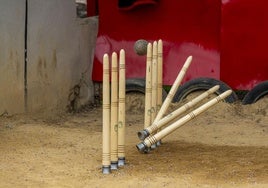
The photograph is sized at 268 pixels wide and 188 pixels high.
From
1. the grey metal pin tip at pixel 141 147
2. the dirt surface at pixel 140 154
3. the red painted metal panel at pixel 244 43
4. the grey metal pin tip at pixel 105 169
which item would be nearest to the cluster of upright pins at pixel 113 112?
the grey metal pin tip at pixel 105 169

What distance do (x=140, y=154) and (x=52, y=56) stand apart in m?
2.83

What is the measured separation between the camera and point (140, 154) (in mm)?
6059

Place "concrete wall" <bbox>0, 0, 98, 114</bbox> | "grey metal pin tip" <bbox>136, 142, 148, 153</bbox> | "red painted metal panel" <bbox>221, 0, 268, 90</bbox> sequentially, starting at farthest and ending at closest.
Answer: "red painted metal panel" <bbox>221, 0, 268, 90</bbox>, "concrete wall" <bbox>0, 0, 98, 114</bbox>, "grey metal pin tip" <bbox>136, 142, 148, 153</bbox>

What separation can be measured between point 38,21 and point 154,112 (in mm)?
2544

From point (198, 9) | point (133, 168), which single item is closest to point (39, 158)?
point (133, 168)

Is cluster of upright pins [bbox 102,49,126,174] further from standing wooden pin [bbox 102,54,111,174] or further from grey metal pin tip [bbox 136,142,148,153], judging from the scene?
grey metal pin tip [bbox 136,142,148,153]

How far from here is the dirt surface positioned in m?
5.07

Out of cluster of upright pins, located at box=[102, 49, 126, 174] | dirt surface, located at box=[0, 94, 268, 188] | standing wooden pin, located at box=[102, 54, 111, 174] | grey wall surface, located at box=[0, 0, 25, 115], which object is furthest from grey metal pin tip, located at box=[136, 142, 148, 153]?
grey wall surface, located at box=[0, 0, 25, 115]

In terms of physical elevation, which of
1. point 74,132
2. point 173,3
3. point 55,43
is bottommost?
point 74,132

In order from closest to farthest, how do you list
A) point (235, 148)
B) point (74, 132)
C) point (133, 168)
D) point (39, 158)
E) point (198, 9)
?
point (133, 168), point (39, 158), point (235, 148), point (74, 132), point (198, 9)

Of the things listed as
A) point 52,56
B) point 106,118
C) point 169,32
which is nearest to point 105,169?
point 106,118

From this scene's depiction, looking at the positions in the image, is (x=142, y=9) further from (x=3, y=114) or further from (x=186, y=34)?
(x=3, y=114)

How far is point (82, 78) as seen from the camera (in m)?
9.19

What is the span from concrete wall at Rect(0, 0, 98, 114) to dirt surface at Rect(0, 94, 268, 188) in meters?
0.28
